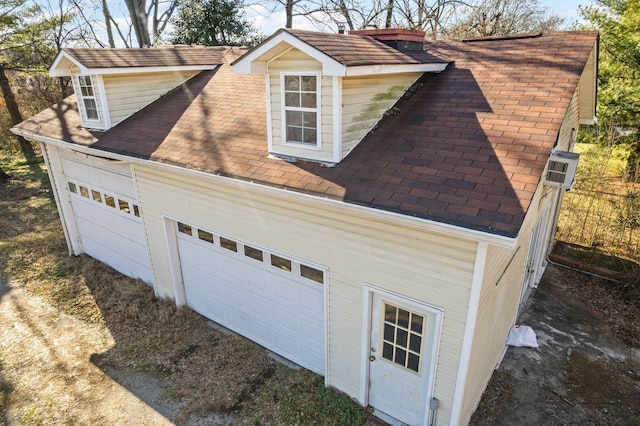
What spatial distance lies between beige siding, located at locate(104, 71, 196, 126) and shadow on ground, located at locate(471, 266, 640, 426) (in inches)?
379

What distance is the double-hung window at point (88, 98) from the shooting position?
30.6 feet

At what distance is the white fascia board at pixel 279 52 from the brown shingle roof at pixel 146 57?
4.76 metres

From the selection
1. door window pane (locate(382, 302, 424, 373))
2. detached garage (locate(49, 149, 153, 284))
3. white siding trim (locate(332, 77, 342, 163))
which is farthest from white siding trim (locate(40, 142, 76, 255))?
door window pane (locate(382, 302, 424, 373))

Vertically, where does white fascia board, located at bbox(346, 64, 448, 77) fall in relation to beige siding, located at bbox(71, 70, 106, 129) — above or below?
above

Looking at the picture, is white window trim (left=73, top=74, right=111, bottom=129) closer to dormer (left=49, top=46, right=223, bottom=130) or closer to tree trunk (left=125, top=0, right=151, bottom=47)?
dormer (left=49, top=46, right=223, bottom=130)

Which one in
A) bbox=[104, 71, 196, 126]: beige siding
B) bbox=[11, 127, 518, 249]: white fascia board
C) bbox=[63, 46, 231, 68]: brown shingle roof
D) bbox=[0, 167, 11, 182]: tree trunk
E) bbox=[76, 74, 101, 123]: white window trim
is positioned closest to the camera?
bbox=[11, 127, 518, 249]: white fascia board

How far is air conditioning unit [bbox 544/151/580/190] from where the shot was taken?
19.1ft

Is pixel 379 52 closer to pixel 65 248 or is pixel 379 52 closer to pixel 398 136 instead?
pixel 398 136

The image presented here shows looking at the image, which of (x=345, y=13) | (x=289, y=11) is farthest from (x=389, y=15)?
(x=289, y=11)

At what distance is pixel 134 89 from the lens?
379 inches

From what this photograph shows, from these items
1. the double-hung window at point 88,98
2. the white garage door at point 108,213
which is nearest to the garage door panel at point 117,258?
the white garage door at point 108,213

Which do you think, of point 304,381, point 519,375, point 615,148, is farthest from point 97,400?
point 615,148

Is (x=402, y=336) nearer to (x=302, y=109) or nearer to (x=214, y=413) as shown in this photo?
(x=214, y=413)

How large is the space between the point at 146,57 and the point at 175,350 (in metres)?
7.13
